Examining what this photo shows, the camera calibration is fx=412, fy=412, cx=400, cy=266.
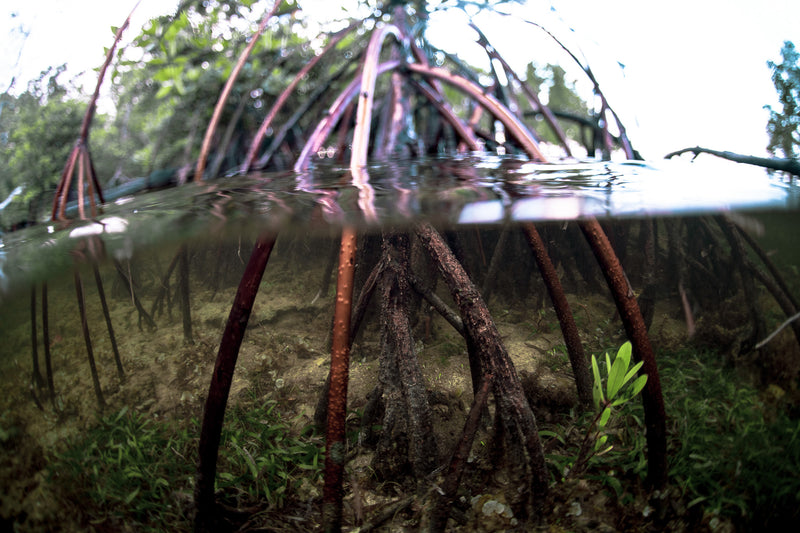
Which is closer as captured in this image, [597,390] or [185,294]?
[597,390]

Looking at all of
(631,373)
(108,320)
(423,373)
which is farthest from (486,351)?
(108,320)

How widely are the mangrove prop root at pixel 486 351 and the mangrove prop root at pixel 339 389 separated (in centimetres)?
17

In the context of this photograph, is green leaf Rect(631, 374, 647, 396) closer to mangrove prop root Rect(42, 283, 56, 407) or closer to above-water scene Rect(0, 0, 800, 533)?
above-water scene Rect(0, 0, 800, 533)

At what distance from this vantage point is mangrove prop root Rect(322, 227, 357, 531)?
66cm

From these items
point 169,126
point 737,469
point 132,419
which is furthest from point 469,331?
point 169,126

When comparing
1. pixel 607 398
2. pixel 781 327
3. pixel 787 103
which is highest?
pixel 787 103

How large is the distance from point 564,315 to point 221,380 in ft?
2.13

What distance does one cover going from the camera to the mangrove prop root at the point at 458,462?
25.3 inches

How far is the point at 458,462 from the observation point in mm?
689

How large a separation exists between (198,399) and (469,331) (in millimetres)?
518

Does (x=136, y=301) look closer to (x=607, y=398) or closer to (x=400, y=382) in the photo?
(x=400, y=382)

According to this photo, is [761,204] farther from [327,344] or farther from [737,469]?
[327,344]

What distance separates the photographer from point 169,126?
257 cm

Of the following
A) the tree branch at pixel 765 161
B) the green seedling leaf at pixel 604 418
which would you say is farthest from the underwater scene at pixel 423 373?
the tree branch at pixel 765 161
